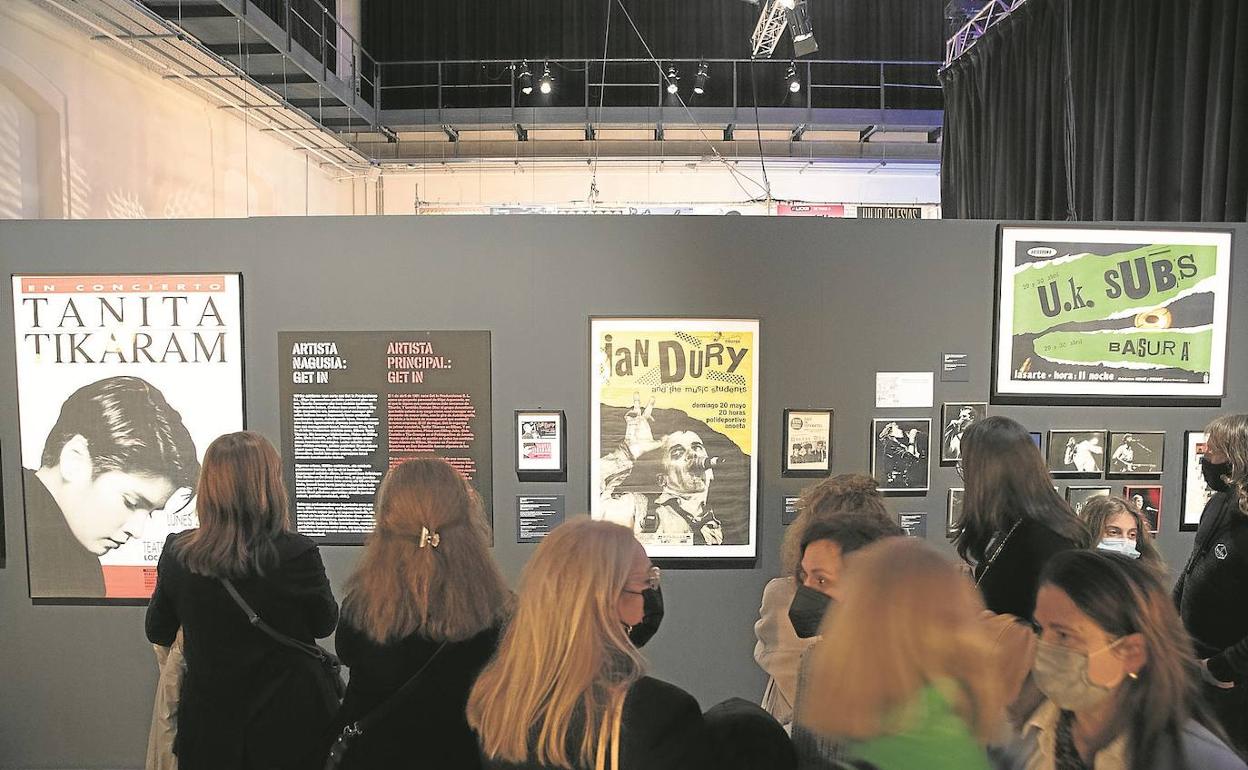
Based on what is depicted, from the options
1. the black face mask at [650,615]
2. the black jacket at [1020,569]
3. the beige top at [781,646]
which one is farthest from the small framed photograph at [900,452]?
the black face mask at [650,615]

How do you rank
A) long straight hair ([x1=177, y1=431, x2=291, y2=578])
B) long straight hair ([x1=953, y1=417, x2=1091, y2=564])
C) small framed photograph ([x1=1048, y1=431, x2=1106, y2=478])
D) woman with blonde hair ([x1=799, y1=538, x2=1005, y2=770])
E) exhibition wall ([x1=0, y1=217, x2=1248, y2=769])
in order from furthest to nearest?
small framed photograph ([x1=1048, y1=431, x2=1106, y2=478]) → exhibition wall ([x1=0, y1=217, x2=1248, y2=769]) → long straight hair ([x1=953, y1=417, x2=1091, y2=564]) → long straight hair ([x1=177, y1=431, x2=291, y2=578]) → woman with blonde hair ([x1=799, y1=538, x2=1005, y2=770])

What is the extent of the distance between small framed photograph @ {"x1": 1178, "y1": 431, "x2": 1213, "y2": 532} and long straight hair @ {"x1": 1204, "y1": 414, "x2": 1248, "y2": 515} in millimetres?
1052

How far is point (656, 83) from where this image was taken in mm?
10695

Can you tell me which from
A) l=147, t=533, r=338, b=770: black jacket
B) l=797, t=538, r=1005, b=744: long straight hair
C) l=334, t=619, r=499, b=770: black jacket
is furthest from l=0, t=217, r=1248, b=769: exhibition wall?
l=797, t=538, r=1005, b=744: long straight hair

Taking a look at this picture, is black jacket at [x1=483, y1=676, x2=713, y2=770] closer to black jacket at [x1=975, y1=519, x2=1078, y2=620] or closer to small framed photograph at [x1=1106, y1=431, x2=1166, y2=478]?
black jacket at [x1=975, y1=519, x2=1078, y2=620]

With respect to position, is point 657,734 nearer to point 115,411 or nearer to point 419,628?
point 419,628

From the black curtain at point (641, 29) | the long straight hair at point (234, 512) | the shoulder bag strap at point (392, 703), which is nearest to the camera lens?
the shoulder bag strap at point (392, 703)

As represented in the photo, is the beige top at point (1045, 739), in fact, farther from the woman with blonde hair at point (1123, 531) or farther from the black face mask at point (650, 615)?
the woman with blonde hair at point (1123, 531)

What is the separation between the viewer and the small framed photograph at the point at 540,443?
3.54 meters

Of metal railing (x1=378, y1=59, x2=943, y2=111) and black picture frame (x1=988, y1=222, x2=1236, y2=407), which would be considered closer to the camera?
black picture frame (x1=988, y1=222, x2=1236, y2=407)

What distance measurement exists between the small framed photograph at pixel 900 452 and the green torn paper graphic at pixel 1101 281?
0.71m

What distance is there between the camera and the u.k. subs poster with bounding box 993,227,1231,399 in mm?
3557

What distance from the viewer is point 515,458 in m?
3.56

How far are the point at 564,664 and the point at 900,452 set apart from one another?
8.88 ft
